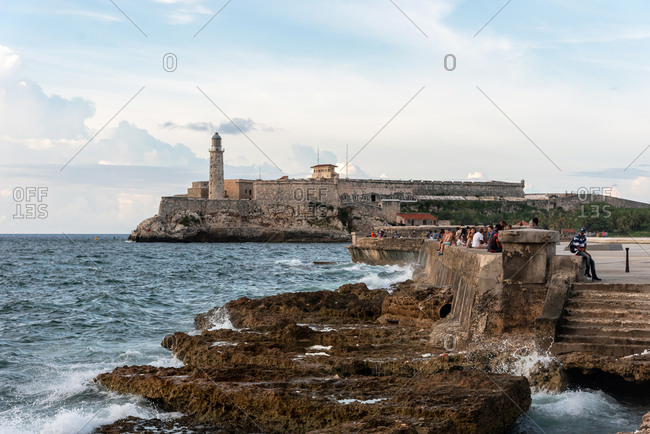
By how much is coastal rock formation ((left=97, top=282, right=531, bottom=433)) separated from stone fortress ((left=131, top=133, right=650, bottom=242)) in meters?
67.4

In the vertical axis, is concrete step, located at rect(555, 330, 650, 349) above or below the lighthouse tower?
below

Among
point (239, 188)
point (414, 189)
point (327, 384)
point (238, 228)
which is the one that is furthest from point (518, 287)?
point (414, 189)

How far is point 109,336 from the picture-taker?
532 inches

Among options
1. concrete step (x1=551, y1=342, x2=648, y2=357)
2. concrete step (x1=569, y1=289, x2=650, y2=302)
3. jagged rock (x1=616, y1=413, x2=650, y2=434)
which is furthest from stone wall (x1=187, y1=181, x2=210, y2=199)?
jagged rock (x1=616, y1=413, x2=650, y2=434)

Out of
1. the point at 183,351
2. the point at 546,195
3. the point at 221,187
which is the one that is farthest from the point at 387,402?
the point at 546,195

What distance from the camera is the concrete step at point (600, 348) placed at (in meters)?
7.27

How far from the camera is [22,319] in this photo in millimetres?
16484

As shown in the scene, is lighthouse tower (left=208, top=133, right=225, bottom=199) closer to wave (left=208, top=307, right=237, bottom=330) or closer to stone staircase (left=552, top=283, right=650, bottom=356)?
wave (left=208, top=307, right=237, bottom=330)

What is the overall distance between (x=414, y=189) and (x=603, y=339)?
82730 millimetres

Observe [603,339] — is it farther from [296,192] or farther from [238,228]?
[296,192]

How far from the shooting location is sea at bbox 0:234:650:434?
22.4 feet

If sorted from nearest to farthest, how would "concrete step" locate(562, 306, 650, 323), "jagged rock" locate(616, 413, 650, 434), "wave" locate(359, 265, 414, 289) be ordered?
1. "jagged rock" locate(616, 413, 650, 434)
2. "concrete step" locate(562, 306, 650, 323)
3. "wave" locate(359, 265, 414, 289)

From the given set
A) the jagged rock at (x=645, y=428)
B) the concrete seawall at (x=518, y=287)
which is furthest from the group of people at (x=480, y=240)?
the jagged rock at (x=645, y=428)

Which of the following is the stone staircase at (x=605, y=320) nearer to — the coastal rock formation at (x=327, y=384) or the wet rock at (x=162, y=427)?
the coastal rock formation at (x=327, y=384)
